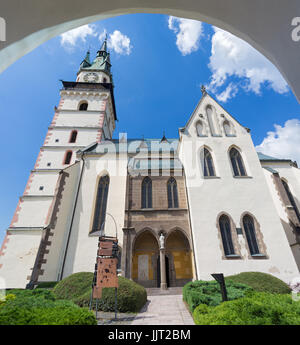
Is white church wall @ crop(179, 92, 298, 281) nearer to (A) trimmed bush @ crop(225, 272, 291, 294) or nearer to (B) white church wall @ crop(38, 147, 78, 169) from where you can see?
(A) trimmed bush @ crop(225, 272, 291, 294)

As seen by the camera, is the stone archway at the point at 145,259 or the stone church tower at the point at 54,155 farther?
the stone church tower at the point at 54,155

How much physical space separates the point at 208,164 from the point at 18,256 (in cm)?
1741

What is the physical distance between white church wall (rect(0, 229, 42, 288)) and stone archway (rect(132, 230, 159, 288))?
8217 mm

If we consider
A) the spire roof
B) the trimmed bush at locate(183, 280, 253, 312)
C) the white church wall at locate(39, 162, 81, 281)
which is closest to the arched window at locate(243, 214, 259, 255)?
the trimmed bush at locate(183, 280, 253, 312)

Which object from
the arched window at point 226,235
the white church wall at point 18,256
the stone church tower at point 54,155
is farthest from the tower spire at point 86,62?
the arched window at point 226,235

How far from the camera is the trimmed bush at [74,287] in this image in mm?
9469

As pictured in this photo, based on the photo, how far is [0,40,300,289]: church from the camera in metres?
12.8

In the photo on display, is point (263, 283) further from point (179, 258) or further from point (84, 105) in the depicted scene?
point (84, 105)

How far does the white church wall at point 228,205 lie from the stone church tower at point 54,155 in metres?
11.2

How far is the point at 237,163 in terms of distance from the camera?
16.4 m

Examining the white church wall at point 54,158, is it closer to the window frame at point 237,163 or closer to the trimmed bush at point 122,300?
the trimmed bush at point 122,300

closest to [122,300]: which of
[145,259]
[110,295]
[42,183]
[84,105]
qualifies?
[110,295]
